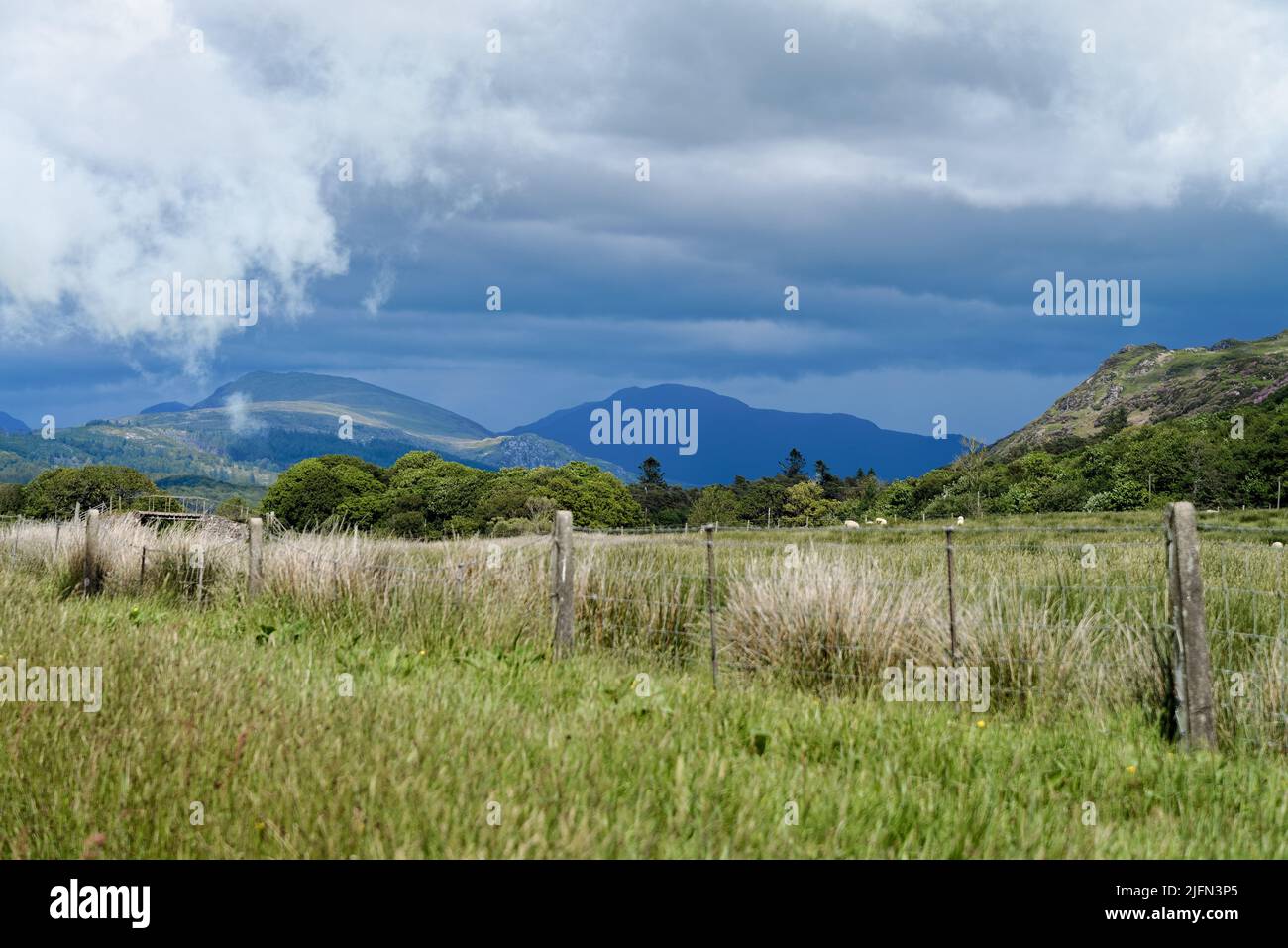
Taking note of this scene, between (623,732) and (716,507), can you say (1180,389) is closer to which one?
(716,507)

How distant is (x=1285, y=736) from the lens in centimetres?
617

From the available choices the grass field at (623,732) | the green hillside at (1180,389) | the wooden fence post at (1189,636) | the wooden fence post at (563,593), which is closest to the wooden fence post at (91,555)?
the grass field at (623,732)

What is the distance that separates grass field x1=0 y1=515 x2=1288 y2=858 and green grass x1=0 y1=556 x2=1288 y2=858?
0.07 ft

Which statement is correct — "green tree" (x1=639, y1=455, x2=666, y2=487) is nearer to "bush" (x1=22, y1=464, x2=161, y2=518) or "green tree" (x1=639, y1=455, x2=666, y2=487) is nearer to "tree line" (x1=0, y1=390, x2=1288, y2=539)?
"tree line" (x1=0, y1=390, x2=1288, y2=539)

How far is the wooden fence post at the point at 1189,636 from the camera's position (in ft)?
20.0

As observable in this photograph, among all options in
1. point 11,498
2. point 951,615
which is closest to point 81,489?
point 11,498

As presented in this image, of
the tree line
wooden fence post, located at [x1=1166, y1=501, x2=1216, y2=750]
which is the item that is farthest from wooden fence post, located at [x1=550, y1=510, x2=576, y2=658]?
the tree line

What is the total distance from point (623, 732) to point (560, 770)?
94 cm

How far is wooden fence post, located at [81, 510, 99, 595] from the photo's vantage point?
14.1m

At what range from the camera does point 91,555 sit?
14.3 m

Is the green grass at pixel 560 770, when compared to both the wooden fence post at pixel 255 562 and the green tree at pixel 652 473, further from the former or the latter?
the green tree at pixel 652 473
